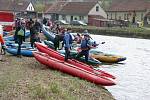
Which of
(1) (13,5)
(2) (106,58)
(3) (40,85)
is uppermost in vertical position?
(1) (13,5)

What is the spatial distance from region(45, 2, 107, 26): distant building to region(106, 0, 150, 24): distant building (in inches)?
101

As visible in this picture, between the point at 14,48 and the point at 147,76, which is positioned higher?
the point at 14,48

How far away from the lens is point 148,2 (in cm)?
8475

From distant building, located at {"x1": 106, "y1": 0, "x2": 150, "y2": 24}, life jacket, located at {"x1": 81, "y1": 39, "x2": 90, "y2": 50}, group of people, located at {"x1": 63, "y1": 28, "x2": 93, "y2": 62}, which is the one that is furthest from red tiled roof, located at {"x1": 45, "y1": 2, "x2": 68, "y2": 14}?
life jacket, located at {"x1": 81, "y1": 39, "x2": 90, "y2": 50}

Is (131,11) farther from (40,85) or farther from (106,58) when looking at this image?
(40,85)

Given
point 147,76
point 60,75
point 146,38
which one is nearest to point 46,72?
point 60,75

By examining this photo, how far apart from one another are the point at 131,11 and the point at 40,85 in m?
72.0

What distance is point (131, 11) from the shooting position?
8500 cm

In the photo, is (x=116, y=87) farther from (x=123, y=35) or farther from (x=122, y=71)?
(x=123, y=35)

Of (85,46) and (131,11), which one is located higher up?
(131,11)

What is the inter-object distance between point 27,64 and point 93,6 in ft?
227

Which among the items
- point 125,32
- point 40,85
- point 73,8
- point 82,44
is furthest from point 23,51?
point 73,8

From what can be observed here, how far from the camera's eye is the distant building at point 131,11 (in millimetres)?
81688

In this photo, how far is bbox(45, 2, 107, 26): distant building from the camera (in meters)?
85.3
